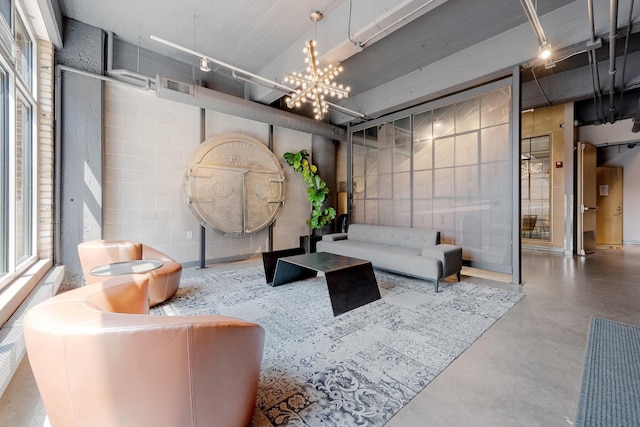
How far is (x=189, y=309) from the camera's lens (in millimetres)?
2902

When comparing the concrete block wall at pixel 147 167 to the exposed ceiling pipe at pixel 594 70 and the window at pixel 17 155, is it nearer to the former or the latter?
the window at pixel 17 155

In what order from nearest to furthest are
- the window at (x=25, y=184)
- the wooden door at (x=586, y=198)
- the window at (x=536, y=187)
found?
the window at (x=25, y=184) → the wooden door at (x=586, y=198) → the window at (x=536, y=187)

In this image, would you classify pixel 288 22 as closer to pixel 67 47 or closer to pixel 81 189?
pixel 67 47

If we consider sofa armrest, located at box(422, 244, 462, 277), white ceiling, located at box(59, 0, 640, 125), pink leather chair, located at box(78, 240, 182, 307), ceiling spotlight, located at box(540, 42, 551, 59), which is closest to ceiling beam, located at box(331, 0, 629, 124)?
white ceiling, located at box(59, 0, 640, 125)

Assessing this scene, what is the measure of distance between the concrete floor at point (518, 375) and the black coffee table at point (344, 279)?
Answer: 1143 millimetres

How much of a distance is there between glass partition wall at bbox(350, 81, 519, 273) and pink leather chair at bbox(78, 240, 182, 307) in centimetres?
409

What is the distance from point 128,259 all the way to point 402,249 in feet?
12.3

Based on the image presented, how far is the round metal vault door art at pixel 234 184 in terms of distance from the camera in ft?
15.8

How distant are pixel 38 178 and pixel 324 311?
12.8 ft

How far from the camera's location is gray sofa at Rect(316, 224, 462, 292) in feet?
11.9

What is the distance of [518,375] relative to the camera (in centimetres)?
181

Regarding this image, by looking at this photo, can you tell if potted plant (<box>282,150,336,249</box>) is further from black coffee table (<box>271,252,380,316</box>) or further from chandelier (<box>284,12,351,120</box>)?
black coffee table (<box>271,252,380,316</box>)

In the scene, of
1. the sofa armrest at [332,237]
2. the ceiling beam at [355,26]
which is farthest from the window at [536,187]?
the ceiling beam at [355,26]

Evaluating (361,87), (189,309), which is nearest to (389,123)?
(361,87)
